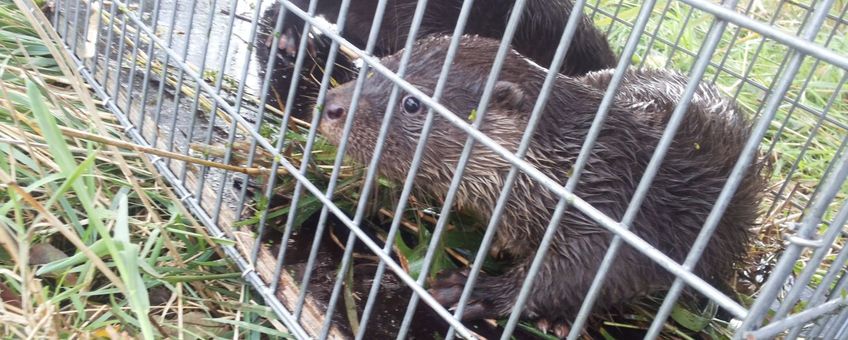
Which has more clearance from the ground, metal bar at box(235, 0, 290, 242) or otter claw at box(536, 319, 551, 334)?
metal bar at box(235, 0, 290, 242)

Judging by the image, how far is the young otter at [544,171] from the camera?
211 centimetres

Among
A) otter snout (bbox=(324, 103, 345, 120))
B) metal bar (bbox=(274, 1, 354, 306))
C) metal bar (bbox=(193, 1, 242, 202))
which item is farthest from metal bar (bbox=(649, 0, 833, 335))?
metal bar (bbox=(193, 1, 242, 202))

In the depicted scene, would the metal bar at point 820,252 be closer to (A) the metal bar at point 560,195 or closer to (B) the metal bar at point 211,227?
(A) the metal bar at point 560,195

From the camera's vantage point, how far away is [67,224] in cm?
211

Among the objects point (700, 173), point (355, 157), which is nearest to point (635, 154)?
point (700, 173)

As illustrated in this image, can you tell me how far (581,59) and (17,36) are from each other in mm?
2343

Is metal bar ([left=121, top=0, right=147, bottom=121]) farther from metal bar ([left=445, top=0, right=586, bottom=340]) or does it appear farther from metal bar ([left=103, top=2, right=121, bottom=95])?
metal bar ([left=445, top=0, right=586, bottom=340])

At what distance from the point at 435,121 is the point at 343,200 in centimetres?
51

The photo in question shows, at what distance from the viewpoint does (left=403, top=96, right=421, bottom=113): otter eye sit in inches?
Answer: 84.5

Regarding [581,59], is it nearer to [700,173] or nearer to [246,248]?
[700,173]

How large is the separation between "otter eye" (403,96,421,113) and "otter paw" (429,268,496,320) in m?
0.52

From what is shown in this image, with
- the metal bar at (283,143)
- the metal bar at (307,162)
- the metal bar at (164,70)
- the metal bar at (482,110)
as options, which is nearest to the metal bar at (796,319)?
the metal bar at (482,110)

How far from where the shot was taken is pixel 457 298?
221cm

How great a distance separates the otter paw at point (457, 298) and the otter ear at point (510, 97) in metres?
0.52
